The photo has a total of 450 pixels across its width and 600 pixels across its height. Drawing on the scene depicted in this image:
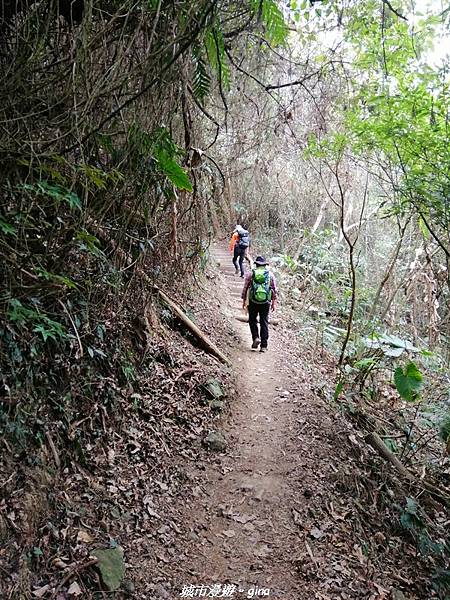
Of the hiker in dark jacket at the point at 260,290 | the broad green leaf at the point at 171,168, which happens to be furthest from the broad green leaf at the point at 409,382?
the broad green leaf at the point at 171,168

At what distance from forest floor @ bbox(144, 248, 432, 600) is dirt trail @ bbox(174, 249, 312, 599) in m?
0.01

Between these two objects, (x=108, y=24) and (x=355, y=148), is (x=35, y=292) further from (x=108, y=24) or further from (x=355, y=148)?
(x=355, y=148)

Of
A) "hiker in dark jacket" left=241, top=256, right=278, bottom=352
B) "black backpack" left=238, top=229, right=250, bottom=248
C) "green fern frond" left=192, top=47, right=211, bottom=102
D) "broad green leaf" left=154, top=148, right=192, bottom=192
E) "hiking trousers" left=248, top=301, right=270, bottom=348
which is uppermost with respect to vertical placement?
"green fern frond" left=192, top=47, right=211, bottom=102

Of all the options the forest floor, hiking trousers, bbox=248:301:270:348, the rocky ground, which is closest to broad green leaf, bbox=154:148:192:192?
the rocky ground

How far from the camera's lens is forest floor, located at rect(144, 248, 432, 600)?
378cm

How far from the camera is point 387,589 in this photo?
4.11 metres

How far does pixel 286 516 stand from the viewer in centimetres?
446

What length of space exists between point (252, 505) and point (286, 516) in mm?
352

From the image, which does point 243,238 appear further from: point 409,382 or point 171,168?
point 171,168

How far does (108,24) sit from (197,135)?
141 inches

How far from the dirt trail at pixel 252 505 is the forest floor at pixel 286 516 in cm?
1

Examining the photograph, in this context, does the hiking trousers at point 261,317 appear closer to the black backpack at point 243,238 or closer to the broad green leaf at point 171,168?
the broad green leaf at point 171,168

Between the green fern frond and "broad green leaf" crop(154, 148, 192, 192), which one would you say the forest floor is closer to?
"broad green leaf" crop(154, 148, 192, 192)

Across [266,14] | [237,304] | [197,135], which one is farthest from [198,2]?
[237,304]
